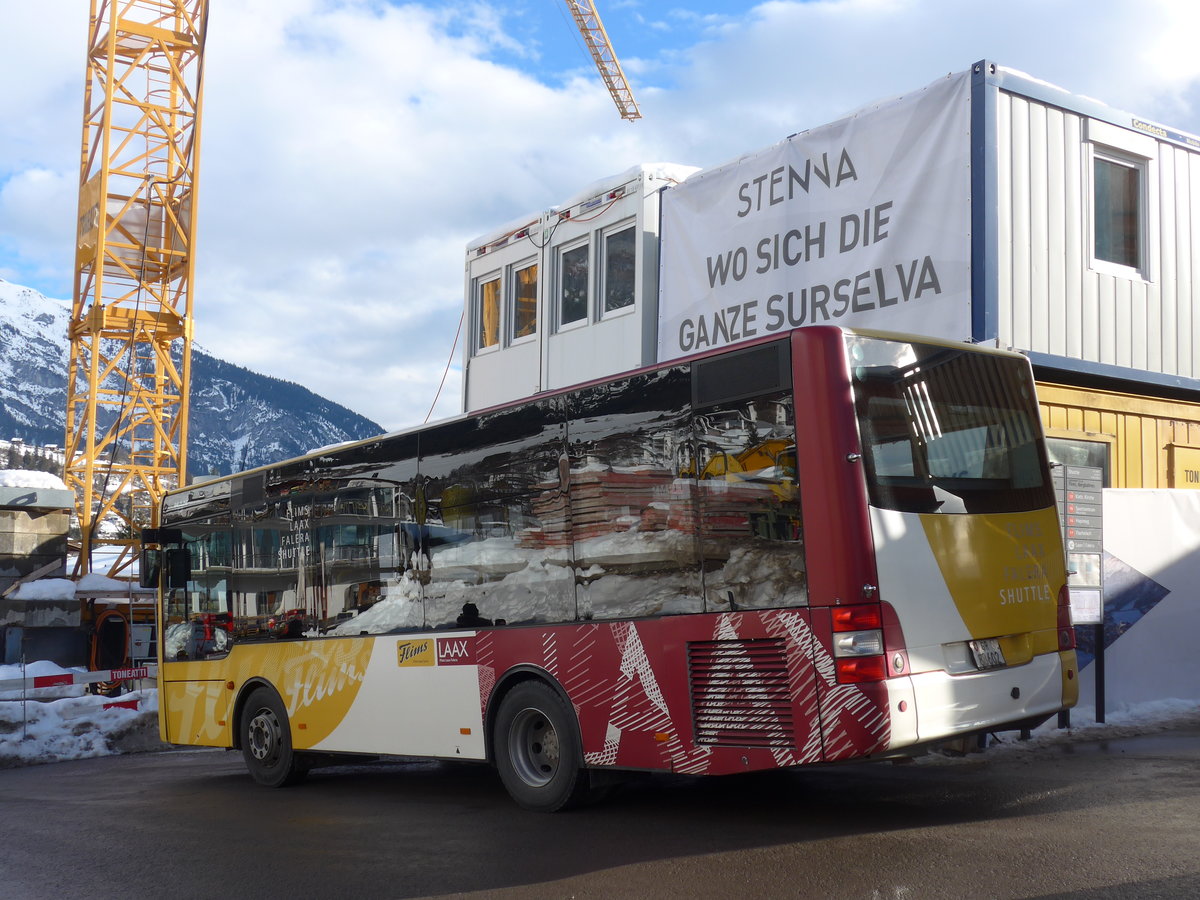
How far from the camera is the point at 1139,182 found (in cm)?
1484

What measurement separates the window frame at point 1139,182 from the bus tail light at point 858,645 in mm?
8421

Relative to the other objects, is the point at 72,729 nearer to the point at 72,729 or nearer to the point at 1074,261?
the point at 72,729

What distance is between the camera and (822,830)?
760 centimetres

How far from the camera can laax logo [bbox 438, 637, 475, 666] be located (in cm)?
941

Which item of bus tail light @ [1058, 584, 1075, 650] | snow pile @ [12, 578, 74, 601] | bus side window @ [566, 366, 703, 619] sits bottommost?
snow pile @ [12, 578, 74, 601]

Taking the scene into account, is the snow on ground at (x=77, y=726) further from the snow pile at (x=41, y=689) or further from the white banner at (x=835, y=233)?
the white banner at (x=835, y=233)

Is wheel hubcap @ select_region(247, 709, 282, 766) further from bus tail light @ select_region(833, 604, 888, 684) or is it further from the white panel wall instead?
the white panel wall

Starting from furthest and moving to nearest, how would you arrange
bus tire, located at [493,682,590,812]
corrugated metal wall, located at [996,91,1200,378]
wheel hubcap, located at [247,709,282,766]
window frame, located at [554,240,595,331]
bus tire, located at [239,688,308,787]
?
1. window frame, located at [554,240,595,331]
2. corrugated metal wall, located at [996,91,1200,378]
3. wheel hubcap, located at [247,709,282,766]
4. bus tire, located at [239,688,308,787]
5. bus tire, located at [493,682,590,812]

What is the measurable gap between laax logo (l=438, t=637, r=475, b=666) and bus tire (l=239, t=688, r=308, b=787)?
2.41 m

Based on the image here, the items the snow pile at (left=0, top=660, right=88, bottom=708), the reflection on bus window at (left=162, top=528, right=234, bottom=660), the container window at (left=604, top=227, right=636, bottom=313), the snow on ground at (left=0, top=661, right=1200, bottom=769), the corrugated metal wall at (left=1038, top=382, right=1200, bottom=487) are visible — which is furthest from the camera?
the container window at (left=604, top=227, right=636, bottom=313)

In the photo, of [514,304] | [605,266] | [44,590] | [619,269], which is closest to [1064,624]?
[619,269]

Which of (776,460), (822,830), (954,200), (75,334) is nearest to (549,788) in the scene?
(822,830)

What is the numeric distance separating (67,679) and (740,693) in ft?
39.5

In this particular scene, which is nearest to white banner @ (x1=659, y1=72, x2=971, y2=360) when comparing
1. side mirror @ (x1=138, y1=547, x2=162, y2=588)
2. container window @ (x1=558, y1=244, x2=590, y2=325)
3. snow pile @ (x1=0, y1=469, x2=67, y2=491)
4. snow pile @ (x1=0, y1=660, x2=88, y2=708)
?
container window @ (x1=558, y1=244, x2=590, y2=325)
